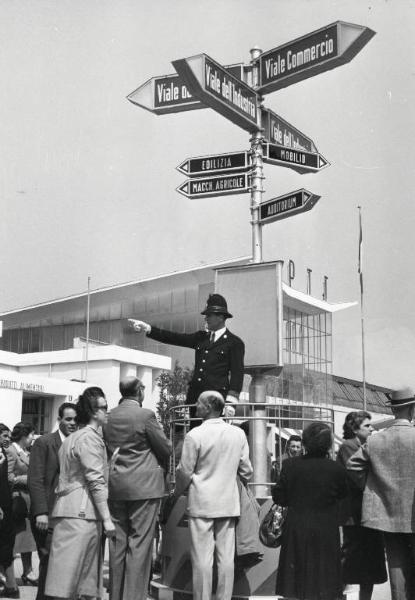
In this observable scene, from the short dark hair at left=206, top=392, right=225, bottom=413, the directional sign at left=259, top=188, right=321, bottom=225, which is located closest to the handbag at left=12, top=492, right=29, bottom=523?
the short dark hair at left=206, top=392, right=225, bottom=413

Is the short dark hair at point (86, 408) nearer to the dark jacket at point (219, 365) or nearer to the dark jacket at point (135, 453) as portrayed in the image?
the dark jacket at point (135, 453)

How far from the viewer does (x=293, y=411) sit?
8047 millimetres

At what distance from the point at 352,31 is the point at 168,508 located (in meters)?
5.56

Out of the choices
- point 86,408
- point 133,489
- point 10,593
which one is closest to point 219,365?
point 133,489

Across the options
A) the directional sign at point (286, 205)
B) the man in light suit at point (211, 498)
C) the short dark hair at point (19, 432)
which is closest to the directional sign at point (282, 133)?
the directional sign at point (286, 205)

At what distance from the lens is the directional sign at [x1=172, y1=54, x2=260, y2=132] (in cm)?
901

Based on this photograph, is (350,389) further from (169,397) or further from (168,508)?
(168,508)

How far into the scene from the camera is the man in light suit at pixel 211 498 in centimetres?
667

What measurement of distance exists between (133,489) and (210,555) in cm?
84

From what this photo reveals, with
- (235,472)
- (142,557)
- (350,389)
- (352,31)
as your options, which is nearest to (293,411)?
(235,472)

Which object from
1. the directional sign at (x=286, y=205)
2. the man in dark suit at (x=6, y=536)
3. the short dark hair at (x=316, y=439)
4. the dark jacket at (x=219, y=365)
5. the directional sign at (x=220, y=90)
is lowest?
the man in dark suit at (x=6, y=536)

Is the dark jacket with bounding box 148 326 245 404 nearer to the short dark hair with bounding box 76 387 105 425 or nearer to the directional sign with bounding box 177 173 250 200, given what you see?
the short dark hair with bounding box 76 387 105 425

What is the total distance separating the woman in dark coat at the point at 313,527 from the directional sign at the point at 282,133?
5.23 m

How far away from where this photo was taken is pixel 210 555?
6.70 meters
